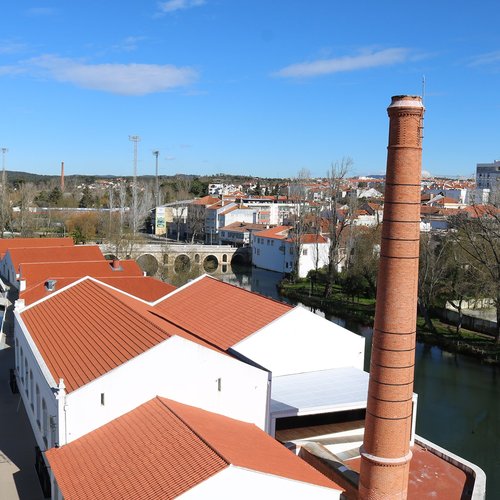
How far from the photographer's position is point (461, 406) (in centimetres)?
2262

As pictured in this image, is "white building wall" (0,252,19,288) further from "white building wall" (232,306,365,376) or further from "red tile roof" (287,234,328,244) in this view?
"red tile roof" (287,234,328,244)

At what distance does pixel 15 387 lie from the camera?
19.2 metres

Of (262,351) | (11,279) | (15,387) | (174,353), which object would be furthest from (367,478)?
(11,279)

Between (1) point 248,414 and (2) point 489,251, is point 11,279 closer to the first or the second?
(1) point 248,414

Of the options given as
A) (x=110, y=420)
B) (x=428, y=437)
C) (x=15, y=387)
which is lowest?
(x=428, y=437)

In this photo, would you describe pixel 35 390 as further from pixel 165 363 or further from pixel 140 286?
pixel 140 286

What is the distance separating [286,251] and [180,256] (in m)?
10.4

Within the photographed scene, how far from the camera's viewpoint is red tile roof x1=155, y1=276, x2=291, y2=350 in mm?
18141

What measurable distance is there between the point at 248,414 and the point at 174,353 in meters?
2.60

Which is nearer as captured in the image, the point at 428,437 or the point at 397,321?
the point at 397,321

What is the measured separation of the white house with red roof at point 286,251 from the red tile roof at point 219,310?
2768 centimetres

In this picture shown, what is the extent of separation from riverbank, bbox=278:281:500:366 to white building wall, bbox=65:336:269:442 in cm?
1748

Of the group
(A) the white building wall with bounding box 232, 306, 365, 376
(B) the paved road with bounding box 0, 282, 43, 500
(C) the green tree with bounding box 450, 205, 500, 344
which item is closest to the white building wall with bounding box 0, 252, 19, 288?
(B) the paved road with bounding box 0, 282, 43, 500

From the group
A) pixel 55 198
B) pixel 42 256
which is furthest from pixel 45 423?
pixel 55 198
